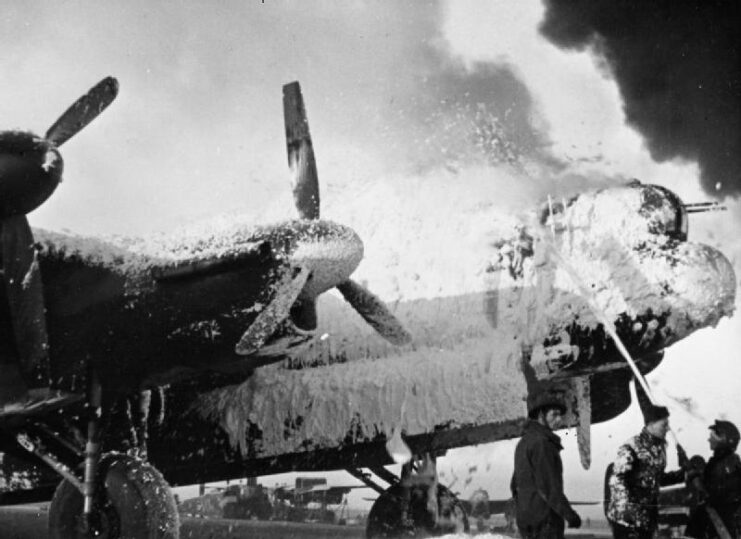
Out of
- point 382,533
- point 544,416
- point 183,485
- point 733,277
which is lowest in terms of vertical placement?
point 382,533

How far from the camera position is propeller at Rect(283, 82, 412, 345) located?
6.81 m

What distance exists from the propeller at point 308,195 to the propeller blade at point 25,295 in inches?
88.1

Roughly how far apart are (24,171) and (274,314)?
2.42 m

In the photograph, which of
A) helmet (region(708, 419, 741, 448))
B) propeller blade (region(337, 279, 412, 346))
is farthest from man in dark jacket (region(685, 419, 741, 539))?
propeller blade (region(337, 279, 412, 346))

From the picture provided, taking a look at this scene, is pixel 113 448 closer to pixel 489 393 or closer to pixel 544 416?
pixel 489 393

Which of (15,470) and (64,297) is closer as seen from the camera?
(64,297)

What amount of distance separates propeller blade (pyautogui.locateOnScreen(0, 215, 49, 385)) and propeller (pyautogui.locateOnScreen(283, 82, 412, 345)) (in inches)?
88.1

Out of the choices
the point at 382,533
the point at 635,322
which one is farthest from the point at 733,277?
the point at 382,533

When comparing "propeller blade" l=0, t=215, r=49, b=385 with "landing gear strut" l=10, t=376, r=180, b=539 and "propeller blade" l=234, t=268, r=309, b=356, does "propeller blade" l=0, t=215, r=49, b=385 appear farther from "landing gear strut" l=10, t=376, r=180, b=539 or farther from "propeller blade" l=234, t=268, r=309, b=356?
"propeller blade" l=234, t=268, r=309, b=356

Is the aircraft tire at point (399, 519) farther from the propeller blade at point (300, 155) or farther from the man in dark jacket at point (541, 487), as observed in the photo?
the propeller blade at point (300, 155)

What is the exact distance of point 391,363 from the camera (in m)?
7.52

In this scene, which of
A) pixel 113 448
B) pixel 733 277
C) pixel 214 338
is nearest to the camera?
pixel 733 277

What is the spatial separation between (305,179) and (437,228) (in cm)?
142

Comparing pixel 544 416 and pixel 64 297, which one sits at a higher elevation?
pixel 64 297
